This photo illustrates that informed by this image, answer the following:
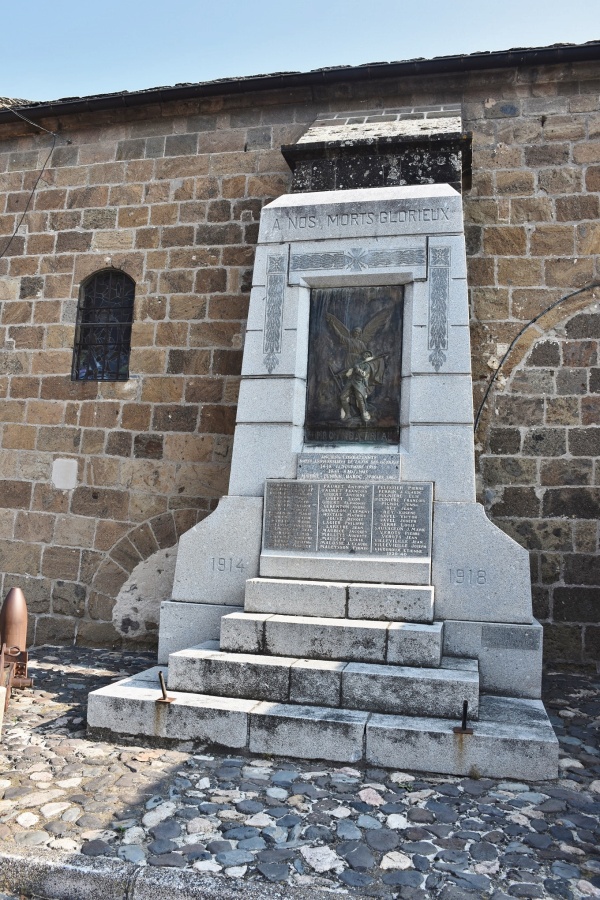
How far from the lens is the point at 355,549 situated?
4848 millimetres

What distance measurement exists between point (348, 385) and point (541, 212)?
2.79 meters

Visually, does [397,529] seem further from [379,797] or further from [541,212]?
[541,212]

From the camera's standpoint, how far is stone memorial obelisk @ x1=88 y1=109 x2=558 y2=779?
3928mm

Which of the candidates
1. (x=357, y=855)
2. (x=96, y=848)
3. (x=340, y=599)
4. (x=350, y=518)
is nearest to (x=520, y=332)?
(x=350, y=518)

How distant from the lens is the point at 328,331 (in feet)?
17.8

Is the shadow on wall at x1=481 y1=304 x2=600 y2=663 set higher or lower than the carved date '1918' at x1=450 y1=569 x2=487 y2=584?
higher

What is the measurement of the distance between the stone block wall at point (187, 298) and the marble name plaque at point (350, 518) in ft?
5.54

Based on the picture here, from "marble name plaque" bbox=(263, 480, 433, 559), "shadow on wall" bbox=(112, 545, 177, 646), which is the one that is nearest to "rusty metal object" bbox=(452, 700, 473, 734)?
"marble name plaque" bbox=(263, 480, 433, 559)

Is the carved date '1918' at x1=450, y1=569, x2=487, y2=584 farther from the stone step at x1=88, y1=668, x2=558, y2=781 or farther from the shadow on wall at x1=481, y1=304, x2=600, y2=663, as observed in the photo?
the shadow on wall at x1=481, y1=304, x2=600, y2=663

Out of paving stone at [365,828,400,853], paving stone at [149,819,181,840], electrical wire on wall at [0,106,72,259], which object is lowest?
paving stone at [149,819,181,840]

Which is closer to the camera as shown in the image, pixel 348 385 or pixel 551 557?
pixel 348 385

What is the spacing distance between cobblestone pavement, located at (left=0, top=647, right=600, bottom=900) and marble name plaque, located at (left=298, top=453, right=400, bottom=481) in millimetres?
1923

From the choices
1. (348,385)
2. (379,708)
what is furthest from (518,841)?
(348,385)

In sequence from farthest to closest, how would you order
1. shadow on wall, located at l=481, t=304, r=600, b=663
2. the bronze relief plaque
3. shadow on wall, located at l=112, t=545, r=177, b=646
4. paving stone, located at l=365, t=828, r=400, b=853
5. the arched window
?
the arched window, shadow on wall, located at l=112, t=545, r=177, b=646, shadow on wall, located at l=481, t=304, r=600, b=663, the bronze relief plaque, paving stone, located at l=365, t=828, r=400, b=853
